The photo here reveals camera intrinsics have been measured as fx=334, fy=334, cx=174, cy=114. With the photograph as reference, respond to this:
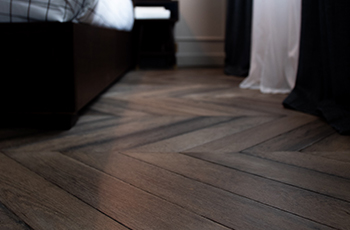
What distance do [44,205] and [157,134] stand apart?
1.03 ft

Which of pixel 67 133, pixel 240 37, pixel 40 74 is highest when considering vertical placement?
pixel 240 37

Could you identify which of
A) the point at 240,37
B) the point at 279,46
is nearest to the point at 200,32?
the point at 240,37

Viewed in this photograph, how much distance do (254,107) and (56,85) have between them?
0.52 m

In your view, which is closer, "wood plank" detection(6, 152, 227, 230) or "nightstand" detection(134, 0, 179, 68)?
"wood plank" detection(6, 152, 227, 230)

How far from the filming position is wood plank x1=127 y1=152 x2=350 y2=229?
1.15 feet

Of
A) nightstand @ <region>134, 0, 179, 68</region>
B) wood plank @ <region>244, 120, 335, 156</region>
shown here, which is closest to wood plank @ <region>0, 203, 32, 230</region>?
wood plank @ <region>244, 120, 335, 156</region>

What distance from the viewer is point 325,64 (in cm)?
81

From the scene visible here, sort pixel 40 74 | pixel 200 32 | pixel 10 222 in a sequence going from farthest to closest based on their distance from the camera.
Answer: pixel 200 32, pixel 40 74, pixel 10 222

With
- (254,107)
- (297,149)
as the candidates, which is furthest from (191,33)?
(297,149)

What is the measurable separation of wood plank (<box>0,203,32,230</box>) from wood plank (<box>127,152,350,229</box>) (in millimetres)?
208

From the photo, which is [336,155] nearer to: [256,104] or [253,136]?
[253,136]

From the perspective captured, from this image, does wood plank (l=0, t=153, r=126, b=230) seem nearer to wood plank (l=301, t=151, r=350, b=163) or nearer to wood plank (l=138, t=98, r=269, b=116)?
wood plank (l=301, t=151, r=350, b=163)

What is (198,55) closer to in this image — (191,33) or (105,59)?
(191,33)

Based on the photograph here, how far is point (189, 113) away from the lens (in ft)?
2.80
